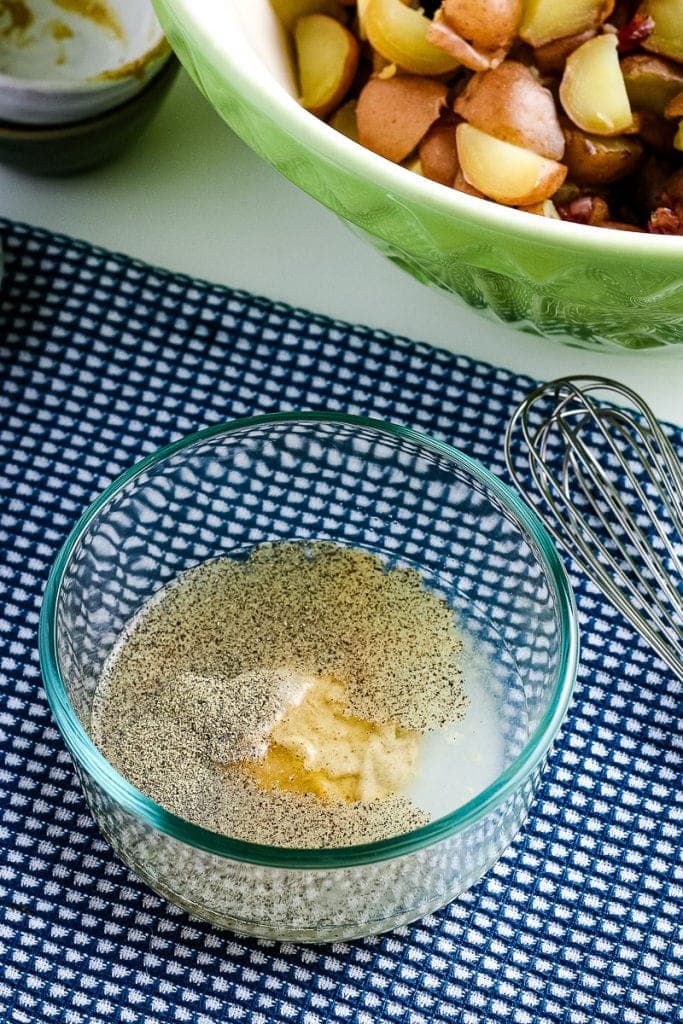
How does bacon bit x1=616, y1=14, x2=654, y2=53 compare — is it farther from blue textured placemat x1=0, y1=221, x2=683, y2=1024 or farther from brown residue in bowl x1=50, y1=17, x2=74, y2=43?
brown residue in bowl x1=50, y1=17, x2=74, y2=43

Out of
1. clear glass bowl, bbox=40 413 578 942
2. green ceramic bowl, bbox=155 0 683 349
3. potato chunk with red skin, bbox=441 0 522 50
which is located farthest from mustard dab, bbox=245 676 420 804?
potato chunk with red skin, bbox=441 0 522 50

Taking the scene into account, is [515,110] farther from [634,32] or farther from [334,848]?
[334,848]

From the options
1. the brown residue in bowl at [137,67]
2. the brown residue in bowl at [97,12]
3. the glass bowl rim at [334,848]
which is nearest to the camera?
the glass bowl rim at [334,848]

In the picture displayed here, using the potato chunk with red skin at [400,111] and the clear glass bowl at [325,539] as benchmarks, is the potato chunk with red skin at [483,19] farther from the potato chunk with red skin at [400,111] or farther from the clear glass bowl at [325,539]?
the clear glass bowl at [325,539]

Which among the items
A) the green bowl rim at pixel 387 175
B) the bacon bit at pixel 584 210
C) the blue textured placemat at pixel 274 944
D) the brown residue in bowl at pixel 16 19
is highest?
the green bowl rim at pixel 387 175

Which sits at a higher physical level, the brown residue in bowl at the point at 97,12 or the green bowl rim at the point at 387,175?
the green bowl rim at the point at 387,175

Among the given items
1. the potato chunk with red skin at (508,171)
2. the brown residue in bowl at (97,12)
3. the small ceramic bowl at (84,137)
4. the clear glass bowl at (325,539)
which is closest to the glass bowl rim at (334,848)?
the clear glass bowl at (325,539)
